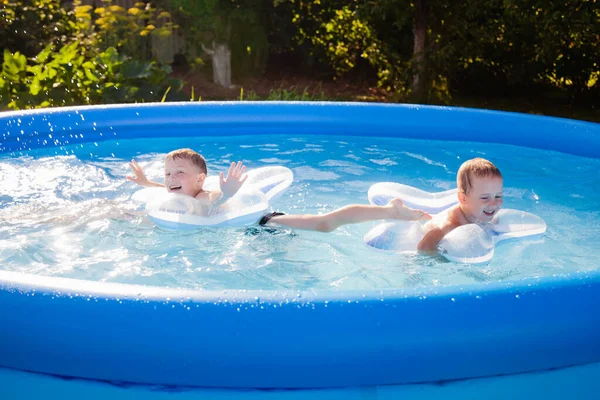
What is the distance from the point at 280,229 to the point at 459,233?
0.91 meters

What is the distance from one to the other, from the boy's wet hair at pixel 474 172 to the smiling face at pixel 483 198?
0.5 inches

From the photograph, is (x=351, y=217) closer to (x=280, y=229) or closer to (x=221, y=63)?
(x=280, y=229)

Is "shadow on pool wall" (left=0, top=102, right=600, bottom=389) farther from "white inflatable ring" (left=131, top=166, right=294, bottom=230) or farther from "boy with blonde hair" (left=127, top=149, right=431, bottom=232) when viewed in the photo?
"white inflatable ring" (left=131, top=166, right=294, bottom=230)

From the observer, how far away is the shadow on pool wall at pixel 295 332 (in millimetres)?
1997

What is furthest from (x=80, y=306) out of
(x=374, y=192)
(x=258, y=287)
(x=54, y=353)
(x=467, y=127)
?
(x=467, y=127)

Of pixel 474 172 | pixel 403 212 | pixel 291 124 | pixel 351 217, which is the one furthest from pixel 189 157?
pixel 291 124

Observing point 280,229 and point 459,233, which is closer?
point 459,233

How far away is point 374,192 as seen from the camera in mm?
3521

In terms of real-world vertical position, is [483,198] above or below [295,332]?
above

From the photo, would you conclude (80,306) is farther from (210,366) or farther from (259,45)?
(259,45)

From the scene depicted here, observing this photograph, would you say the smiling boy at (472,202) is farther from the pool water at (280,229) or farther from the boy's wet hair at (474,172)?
the pool water at (280,229)

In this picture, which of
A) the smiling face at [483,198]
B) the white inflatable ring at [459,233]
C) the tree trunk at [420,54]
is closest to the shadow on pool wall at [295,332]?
the white inflatable ring at [459,233]

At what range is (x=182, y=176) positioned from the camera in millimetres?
3629

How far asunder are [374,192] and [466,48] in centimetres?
576
